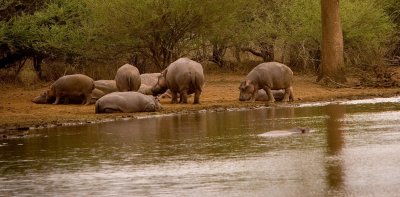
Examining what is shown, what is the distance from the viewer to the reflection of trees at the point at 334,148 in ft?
33.5

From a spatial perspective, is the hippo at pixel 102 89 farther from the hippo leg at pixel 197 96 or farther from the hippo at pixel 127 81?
the hippo leg at pixel 197 96

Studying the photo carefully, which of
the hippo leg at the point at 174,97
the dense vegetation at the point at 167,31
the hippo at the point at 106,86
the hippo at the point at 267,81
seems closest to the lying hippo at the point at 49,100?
the hippo at the point at 106,86

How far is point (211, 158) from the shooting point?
1271 cm

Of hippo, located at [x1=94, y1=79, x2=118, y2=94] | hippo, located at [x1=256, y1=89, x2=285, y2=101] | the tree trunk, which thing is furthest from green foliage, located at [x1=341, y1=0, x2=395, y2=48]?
hippo, located at [x1=94, y1=79, x2=118, y2=94]

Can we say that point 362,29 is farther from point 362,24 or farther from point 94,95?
point 94,95

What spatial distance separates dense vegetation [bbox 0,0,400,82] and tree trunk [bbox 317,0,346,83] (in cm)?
144

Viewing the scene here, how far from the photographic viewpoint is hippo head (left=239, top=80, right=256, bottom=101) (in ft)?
82.6

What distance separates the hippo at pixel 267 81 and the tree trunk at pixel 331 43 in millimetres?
7554

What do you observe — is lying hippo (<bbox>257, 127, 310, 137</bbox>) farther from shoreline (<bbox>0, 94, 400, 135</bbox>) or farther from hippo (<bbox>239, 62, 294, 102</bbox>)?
hippo (<bbox>239, 62, 294, 102</bbox>)

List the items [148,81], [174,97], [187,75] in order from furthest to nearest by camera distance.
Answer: [148,81], [174,97], [187,75]

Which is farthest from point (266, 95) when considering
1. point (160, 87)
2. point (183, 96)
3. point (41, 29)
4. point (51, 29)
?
point (41, 29)

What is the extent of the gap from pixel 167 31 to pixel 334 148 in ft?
65.8

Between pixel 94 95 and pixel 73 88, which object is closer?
pixel 73 88

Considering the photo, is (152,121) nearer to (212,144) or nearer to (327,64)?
(212,144)
